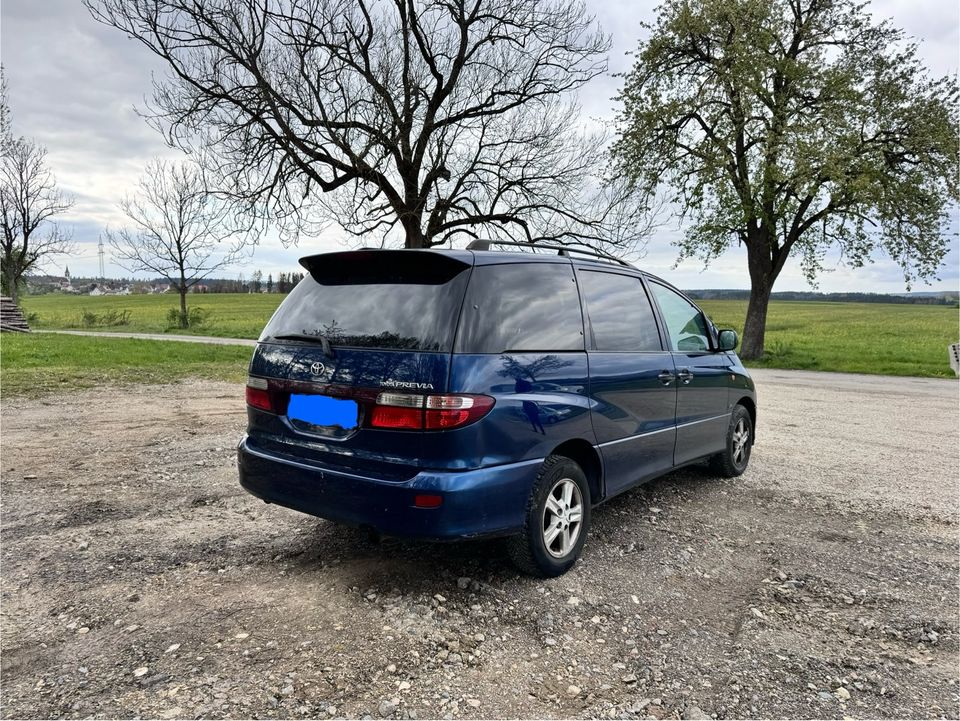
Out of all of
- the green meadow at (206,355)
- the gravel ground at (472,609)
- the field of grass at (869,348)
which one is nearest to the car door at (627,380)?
the gravel ground at (472,609)

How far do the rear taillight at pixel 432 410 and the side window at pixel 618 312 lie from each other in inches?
46.3

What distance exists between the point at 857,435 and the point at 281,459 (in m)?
7.02

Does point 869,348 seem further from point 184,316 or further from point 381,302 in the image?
point 184,316

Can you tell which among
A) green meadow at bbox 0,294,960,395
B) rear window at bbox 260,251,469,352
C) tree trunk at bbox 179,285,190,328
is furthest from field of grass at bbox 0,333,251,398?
tree trunk at bbox 179,285,190,328

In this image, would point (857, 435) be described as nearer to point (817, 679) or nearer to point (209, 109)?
point (817, 679)

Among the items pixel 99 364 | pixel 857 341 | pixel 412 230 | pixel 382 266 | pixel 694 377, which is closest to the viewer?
pixel 382 266

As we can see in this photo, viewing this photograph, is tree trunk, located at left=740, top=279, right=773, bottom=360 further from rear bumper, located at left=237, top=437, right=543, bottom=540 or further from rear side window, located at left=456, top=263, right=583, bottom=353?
rear bumper, located at left=237, top=437, right=543, bottom=540

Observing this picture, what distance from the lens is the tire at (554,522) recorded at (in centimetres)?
A: 318

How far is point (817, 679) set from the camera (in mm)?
2523

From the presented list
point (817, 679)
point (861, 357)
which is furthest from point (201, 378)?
point (861, 357)

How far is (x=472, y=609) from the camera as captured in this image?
3.00 m

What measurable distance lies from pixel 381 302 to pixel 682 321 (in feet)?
9.05

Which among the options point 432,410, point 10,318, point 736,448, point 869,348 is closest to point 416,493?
point 432,410

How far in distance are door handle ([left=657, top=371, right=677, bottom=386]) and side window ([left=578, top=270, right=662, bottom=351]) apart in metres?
0.19
